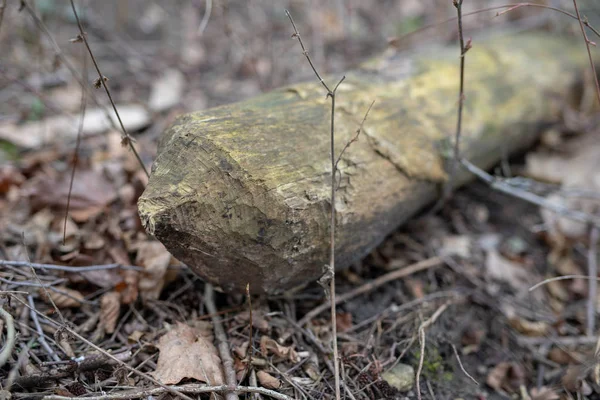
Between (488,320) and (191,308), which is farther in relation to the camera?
(488,320)

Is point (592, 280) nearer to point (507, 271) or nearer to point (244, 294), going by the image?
point (507, 271)

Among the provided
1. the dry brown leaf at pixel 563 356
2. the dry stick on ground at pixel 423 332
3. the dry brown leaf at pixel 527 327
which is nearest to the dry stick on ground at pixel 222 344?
the dry stick on ground at pixel 423 332

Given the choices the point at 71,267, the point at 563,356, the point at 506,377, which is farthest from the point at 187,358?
the point at 563,356

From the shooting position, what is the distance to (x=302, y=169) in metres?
1.60

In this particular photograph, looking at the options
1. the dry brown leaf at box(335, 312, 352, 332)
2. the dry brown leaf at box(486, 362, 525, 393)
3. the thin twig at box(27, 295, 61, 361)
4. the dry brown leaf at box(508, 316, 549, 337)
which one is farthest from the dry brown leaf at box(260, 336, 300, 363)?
the dry brown leaf at box(508, 316, 549, 337)

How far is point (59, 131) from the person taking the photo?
291cm

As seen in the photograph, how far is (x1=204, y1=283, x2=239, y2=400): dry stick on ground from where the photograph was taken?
Result: 147cm

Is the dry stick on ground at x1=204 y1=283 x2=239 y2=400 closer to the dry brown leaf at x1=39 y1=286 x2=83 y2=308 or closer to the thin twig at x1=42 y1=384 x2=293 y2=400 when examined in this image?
the thin twig at x1=42 y1=384 x2=293 y2=400

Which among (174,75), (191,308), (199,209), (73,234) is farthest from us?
(174,75)

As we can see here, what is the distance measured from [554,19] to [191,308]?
10.6 feet

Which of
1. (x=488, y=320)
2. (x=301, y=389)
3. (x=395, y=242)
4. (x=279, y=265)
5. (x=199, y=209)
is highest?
(x=199, y=209)

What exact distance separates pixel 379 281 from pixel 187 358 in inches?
38.1

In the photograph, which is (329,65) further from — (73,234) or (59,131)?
(73,234)

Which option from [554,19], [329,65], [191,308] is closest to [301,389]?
[191,308]
